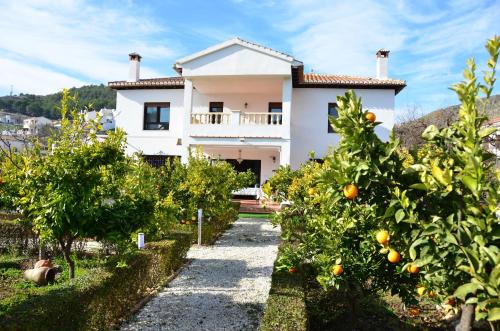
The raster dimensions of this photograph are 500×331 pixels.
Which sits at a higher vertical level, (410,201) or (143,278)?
(410,201)

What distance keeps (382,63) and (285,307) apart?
1871 centimetres

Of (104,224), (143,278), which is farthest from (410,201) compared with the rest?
(143,278)

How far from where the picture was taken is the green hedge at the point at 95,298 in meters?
3.53

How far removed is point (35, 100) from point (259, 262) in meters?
79.7

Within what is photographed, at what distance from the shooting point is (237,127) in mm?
18797

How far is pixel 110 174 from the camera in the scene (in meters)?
5.95

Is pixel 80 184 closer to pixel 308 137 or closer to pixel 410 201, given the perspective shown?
pixel 410 201

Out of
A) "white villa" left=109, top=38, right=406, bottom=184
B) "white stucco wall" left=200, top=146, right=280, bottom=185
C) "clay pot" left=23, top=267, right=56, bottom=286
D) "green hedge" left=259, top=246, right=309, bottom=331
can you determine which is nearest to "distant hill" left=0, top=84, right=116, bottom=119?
"white villa" left=109, top=38, right=406, bottom=184

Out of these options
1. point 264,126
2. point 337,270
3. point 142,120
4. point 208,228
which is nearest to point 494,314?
point 337,270

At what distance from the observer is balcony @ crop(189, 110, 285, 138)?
18.5 meters

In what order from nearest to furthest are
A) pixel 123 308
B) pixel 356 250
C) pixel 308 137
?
1. pixel 356 250
2. pixel 123 308
3. pixel 308 137

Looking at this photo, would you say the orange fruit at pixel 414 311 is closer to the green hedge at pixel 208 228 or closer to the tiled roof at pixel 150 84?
the green hedge at pixel 208 228

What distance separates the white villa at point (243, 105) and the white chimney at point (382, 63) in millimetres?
50

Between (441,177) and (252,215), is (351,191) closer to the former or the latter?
(441,177)
